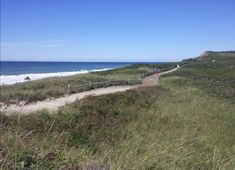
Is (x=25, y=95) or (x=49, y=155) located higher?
(x=49, y=155)

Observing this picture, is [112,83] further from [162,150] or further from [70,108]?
[162,150]

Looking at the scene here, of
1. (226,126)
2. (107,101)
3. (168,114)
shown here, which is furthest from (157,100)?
(226,126)

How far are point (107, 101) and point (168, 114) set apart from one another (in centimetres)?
474

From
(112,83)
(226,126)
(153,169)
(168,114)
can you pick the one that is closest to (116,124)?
(168,114)

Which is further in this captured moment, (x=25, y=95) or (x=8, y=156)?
(x=25, y=95)

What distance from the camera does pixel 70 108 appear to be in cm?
1881

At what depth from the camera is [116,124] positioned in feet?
51.3

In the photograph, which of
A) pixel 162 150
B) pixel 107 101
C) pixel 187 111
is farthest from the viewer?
pixel 107 101

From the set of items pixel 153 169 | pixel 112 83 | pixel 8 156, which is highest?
pixel 8 156

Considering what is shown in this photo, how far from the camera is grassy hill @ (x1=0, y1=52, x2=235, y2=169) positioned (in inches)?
186

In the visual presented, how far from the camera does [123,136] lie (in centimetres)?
1083

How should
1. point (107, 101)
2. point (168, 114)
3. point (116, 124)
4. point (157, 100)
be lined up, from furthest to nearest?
point (157, 100), point (107, 101), point (168, 114), point (116, 124)

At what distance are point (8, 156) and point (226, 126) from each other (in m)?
13.9

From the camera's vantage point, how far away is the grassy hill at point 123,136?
4719 millimetres
